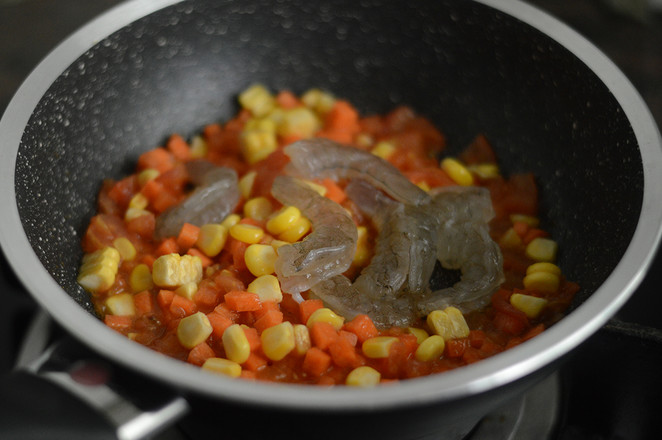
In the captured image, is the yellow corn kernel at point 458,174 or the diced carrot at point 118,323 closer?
the diced carrot at point 118,323

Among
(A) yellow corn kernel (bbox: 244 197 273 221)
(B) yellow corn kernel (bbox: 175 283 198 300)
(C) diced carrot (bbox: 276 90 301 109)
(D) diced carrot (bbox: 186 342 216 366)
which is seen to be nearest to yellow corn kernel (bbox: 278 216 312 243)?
(A) yellow corn kernel (bbox: 244 197 273 221)

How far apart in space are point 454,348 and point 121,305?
27.1 inches

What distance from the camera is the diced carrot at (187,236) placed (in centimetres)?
149

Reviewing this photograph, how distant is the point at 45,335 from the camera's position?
1595mm

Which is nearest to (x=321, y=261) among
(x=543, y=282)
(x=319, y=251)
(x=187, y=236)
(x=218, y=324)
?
(x=319, y=251)

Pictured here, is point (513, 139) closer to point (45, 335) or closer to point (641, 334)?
point (641, 334)

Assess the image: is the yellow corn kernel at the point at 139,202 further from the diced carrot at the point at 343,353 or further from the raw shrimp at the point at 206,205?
the diced carrot at the point at 343,353

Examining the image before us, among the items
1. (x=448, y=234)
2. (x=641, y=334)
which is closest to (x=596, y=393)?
(x=641, y=334)

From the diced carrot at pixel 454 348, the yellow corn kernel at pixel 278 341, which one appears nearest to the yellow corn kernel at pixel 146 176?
the yellow corn kernel at pixel 278 341

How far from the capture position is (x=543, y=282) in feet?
4.59

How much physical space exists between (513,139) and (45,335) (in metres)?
1.25

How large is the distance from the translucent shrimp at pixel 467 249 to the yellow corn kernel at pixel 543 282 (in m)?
0.06

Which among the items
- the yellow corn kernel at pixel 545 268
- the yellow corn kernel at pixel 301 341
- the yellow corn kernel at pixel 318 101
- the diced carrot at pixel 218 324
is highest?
the yellow corn kernel at pixel 545 268

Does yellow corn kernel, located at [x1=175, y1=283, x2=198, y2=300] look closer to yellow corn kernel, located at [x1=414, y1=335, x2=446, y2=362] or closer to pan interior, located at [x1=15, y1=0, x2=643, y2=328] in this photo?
pan interior, located at [x1=15, y1=0, x2=643, y2=328]
